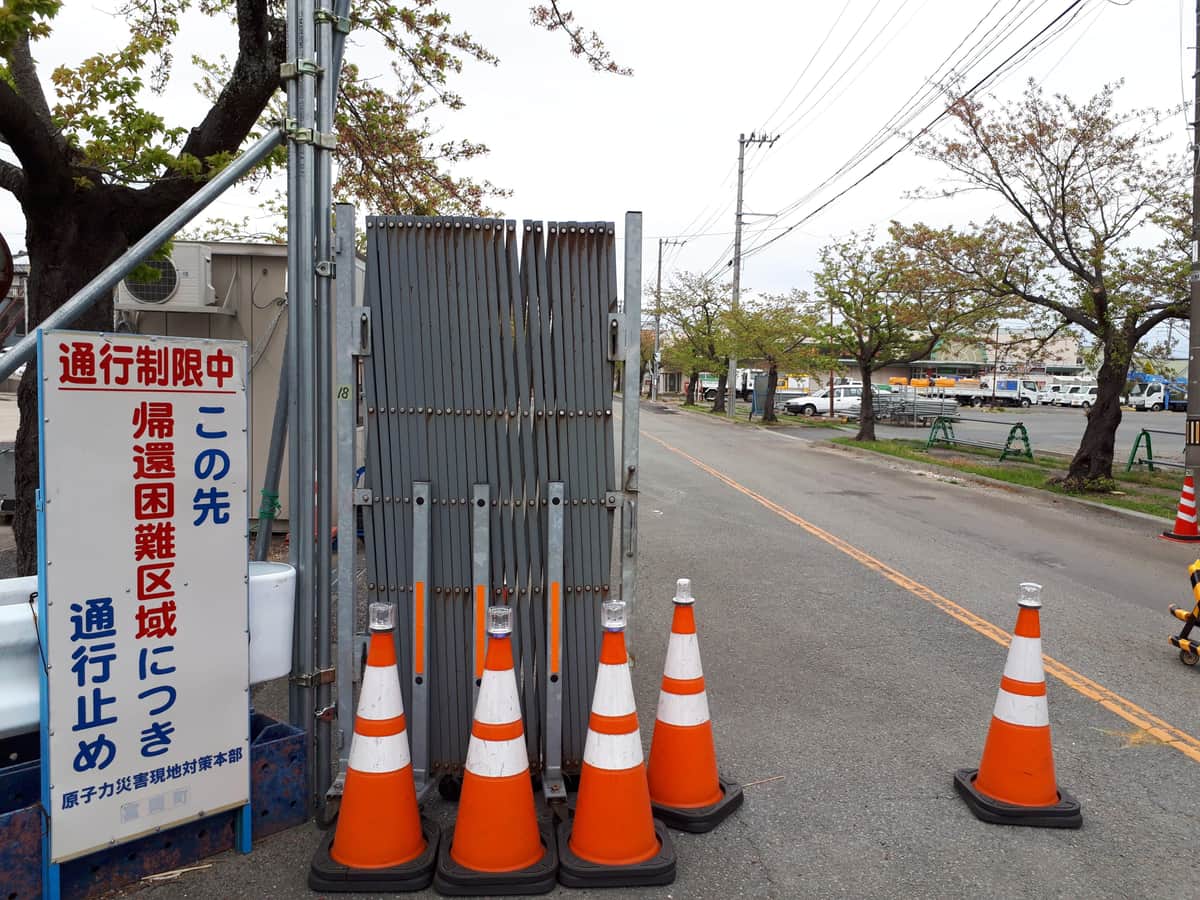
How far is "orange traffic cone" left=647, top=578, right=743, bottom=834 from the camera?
3906 millimetres

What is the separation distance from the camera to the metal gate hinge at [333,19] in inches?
146

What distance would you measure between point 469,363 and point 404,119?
710cm

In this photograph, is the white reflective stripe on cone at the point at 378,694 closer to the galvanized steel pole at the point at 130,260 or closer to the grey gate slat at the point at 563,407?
the grey gate slat at the point at 563,407

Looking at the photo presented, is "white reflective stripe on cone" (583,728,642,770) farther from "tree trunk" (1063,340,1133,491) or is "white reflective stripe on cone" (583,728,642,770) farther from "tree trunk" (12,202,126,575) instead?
"tree trunk" (1063,340,1133,491)

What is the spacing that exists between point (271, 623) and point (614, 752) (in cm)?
152

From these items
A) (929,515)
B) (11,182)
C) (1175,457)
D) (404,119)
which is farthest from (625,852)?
(1175,457)

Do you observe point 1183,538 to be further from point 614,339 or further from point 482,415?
point 482,415

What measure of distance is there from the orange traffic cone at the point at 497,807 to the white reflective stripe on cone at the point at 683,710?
798 mm

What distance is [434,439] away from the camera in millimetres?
3943

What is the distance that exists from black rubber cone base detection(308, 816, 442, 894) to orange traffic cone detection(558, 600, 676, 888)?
0.54 m

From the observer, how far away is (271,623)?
3674mm

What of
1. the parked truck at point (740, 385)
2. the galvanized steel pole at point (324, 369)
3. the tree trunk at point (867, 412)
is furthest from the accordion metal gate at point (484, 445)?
the parked truck at point (740, 385)

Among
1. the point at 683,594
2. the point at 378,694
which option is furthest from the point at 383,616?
the point at 683,594

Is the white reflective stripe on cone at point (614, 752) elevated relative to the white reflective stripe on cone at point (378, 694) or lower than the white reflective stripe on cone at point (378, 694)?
lower
